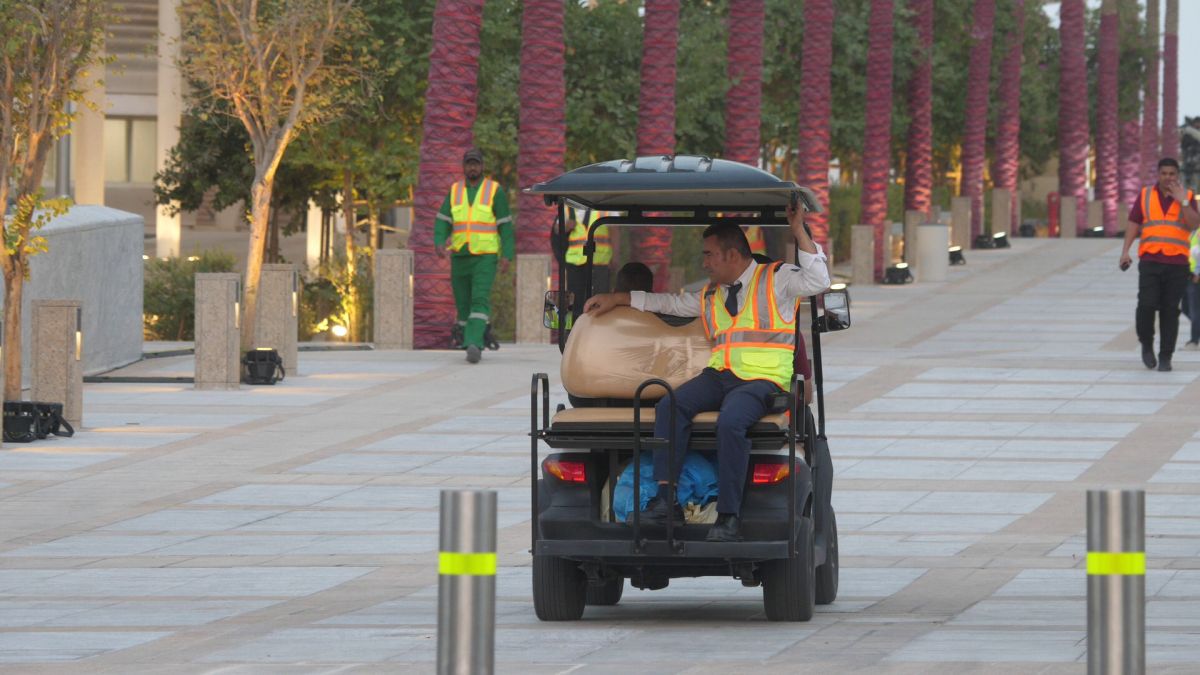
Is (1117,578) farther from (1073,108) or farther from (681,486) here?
(1073,108)

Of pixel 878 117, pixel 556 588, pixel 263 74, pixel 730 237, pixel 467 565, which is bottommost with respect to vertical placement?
pixel 556 588

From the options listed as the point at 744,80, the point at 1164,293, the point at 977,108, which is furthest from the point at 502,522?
the point at 977,108

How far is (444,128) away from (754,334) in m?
16.4

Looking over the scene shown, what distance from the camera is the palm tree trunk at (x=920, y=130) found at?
46031 mm

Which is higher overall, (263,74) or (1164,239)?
(263,74)

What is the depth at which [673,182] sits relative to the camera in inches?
405

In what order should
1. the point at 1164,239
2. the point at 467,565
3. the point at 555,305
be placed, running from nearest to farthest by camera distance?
the point at 467,565, the point at 555,305, the point at 1164,239

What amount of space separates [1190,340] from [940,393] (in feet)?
18.5

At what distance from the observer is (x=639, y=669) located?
29.2 feet

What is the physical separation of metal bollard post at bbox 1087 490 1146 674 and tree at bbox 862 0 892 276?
34897 mm

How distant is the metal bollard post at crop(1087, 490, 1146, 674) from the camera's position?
6316 millimetres

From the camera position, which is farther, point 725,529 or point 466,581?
point 725,529

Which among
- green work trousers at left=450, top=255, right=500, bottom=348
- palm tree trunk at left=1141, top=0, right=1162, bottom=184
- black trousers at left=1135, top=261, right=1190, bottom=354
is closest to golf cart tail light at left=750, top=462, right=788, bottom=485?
black trousers at left=1135, top=261, right=1190, bottom=354

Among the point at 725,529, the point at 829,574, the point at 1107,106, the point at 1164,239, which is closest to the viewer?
the point at 725,529
